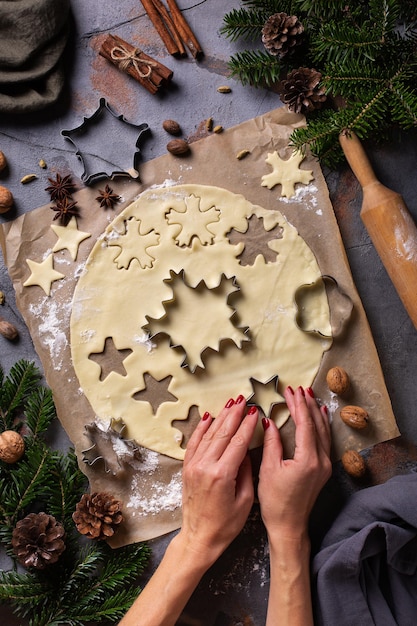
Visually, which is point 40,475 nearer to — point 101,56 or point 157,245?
point 157,245

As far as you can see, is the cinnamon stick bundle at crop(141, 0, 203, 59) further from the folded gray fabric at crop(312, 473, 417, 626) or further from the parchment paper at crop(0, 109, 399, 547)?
the folded gray fabric at crop(312, 473, 417, 626)

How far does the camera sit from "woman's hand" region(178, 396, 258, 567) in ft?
3.80

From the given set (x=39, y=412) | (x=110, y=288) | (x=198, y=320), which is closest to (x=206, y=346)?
(x=198, y=320)

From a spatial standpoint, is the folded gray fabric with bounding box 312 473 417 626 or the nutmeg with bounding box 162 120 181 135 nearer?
the folded gray fabric with bounding box 312 473 417 626

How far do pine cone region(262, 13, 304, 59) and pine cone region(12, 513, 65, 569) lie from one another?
1057mm

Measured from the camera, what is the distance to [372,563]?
3.78 feet

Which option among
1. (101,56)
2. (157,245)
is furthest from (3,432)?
(101,56)

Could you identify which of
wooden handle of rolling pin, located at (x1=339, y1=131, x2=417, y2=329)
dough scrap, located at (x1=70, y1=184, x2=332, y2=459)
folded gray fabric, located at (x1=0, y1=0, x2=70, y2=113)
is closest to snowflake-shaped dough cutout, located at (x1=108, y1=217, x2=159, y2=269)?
dough scrap, located at (x1=70, y1=184, x2=332, y2=459)

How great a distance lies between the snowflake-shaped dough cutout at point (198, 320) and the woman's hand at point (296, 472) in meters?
0.20

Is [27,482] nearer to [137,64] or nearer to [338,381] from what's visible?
[338,381]

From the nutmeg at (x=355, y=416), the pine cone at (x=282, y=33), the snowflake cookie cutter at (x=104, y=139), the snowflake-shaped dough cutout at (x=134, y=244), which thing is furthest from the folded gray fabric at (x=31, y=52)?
the nutmeg at (x=355, y=416)

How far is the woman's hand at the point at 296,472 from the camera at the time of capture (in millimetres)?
1150

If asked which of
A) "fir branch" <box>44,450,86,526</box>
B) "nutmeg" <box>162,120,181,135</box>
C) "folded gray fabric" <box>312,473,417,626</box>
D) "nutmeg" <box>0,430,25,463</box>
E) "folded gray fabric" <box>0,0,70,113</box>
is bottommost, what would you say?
"folded gray fabric" <box>312,473,417,626</box>

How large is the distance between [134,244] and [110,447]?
1.45ft
